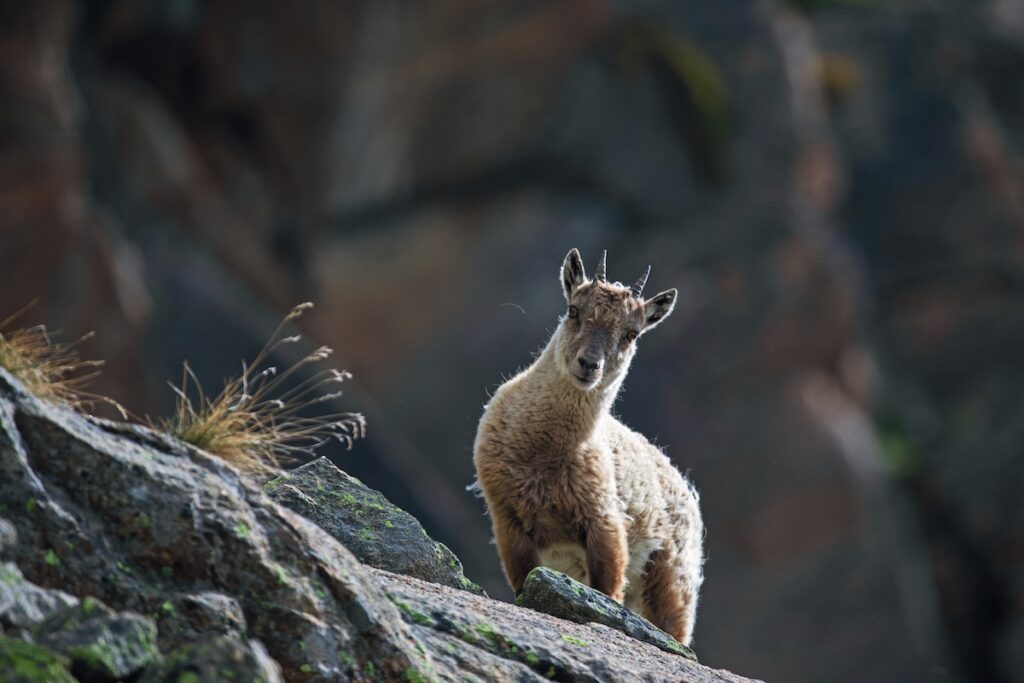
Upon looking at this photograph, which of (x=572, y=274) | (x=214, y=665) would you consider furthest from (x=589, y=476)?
(x=214, y=665)

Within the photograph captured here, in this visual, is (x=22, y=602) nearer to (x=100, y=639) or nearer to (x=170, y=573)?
(x=100, y=639)

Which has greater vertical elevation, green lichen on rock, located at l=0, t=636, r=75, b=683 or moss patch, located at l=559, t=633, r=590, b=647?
moss patch, located at l=559, t=633, r=590, b=647

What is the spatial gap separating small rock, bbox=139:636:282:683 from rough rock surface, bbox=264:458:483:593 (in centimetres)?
306

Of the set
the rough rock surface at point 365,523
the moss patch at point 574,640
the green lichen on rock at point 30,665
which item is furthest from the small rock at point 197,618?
the rough rock surface at point 365,523

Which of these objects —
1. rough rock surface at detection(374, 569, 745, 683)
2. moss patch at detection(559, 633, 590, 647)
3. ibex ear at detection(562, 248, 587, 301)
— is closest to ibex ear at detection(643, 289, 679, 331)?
ibex ear at detection(562, 248, 587, 301)

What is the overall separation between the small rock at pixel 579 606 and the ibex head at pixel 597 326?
2.29 meters

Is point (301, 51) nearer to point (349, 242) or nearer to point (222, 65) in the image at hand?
point (222, 65)

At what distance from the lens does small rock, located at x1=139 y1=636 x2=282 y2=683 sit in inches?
213

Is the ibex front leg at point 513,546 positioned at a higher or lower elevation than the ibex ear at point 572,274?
lower

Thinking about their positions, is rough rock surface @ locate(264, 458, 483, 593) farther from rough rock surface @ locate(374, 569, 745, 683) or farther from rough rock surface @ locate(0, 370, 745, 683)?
rough rock surface @ locate(0, 370, 745, 683)

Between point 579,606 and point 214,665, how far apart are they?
12.4ft

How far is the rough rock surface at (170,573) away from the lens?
5.71 meters

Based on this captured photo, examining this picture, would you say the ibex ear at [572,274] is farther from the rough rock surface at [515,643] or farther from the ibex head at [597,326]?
the rough rock surface at [515,643]

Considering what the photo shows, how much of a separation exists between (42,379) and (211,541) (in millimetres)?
2048
